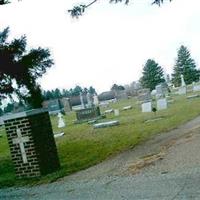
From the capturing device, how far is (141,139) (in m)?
14.8

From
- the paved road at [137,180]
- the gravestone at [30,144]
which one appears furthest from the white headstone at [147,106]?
the gravestone at [30,144]

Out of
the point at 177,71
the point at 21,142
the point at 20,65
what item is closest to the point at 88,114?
the point at 20,65

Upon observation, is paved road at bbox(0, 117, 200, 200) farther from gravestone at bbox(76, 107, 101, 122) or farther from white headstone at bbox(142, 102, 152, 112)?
gravestone at bbox(76, 107, 101, 122)

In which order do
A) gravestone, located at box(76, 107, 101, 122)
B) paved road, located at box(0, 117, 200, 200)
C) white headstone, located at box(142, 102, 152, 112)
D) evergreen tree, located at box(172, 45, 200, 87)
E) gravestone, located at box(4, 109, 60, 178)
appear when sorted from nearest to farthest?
paved road, located at box(0, 117, 200, 200)
gravestone, located at box(4, 109, 60, 178)
white headstone, located at box(142, 102, 152, 112)
gravestone, located at box(76, 107, 101, 122)
evergreen tree, located at box(172, 45, 200, 87)

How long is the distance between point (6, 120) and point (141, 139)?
4887mm

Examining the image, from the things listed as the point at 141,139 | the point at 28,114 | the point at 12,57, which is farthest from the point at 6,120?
the point at 141,139

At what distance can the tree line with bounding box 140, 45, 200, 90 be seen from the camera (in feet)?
232

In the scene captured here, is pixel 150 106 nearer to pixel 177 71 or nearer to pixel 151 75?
pixel 151 75

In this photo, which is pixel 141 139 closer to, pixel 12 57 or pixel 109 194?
pixel 12 57

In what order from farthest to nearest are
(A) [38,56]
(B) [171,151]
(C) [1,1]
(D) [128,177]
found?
(A) [38,56]
(C) [1,1]
(B) [171,151]
(D) [128,177]

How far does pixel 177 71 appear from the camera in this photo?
73.3 m

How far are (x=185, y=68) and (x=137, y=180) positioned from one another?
65.3 metres

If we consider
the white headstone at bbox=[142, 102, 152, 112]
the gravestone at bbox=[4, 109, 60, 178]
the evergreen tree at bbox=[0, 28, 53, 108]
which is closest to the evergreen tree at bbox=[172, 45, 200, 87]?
the white headstone at bbox=[142, 102, 152, 112]

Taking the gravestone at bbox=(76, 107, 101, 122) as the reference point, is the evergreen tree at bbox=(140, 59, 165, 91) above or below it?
above
